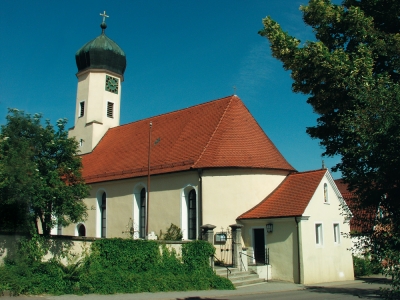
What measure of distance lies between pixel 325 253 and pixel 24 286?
45.3 ft

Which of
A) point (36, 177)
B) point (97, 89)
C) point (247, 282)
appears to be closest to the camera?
point (36, 177)

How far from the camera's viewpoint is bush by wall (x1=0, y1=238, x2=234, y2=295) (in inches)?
566

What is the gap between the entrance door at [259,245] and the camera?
2181cm

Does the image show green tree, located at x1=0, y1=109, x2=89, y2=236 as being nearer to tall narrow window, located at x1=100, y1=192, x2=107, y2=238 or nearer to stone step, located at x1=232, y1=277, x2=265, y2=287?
stone step, located at x1=232, y1=277, x2=265, y2=287

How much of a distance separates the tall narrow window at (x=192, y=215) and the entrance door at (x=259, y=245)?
328 cm

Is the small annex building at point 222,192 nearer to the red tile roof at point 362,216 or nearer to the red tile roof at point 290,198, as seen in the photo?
the red tile roof at point 290,198

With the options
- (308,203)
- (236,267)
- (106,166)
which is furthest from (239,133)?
(106,166)

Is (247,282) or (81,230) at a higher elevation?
(81,230)

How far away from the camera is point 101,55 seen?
3425 cm

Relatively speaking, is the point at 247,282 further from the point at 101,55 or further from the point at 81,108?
the point at 101,55

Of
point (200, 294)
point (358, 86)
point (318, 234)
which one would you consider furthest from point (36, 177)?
point (318, 234)

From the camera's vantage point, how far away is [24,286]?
538 inches

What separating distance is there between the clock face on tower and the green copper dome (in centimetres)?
66

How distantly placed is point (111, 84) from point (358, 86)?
1096 inches
